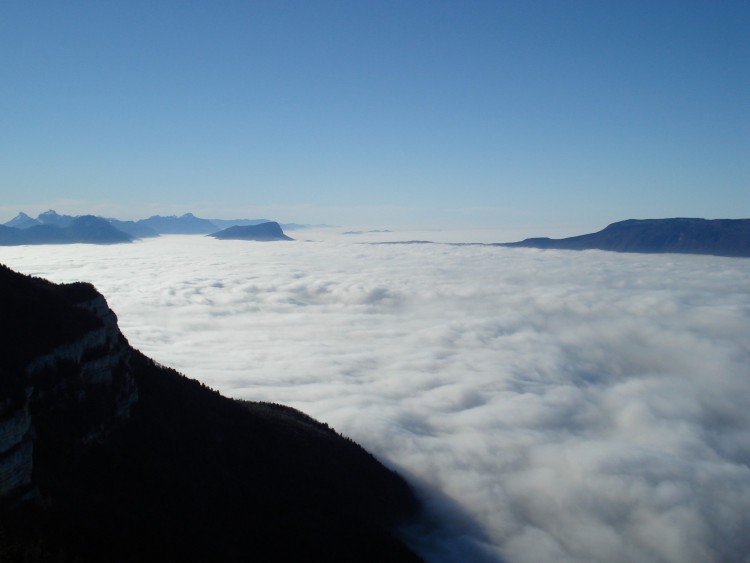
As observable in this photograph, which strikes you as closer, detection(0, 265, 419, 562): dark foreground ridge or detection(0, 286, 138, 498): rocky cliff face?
detection(0, 286, 138, 498): rocky cliff face

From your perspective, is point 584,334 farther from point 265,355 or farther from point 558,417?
point 265,355

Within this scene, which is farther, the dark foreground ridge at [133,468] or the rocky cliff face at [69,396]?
the dark foreground ridge at [133,468]

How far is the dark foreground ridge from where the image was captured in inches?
1148

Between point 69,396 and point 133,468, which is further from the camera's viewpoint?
point 133,468

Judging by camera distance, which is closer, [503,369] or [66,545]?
[66,545]

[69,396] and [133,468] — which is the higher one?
[69,396]

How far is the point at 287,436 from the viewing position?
65.5m

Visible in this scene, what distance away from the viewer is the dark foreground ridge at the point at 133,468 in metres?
29.2

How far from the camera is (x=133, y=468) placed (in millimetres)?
41750

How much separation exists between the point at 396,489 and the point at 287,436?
59.2 feet

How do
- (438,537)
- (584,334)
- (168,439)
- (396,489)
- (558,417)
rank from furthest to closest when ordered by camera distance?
(584,334) → (558,417) → (396,489) → (438,537) → (168,439)

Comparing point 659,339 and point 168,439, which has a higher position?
point 168,439

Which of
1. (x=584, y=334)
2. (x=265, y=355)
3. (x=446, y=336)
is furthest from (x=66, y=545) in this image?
(x=584, y=334)

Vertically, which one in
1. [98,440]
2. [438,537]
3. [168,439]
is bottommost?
[438,537]
